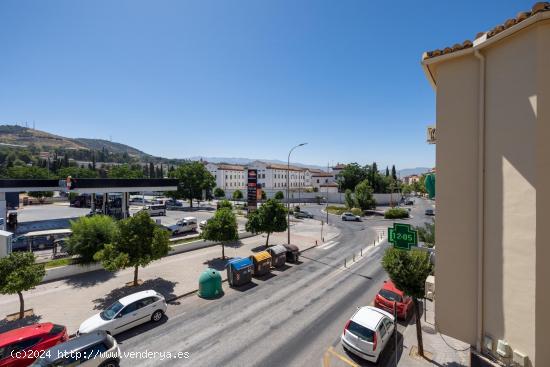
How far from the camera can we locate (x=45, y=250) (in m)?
23.5

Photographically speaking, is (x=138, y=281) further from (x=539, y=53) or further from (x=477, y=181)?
(x=539, y=53)

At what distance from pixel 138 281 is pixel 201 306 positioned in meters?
5.83

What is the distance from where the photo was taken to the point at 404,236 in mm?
9328

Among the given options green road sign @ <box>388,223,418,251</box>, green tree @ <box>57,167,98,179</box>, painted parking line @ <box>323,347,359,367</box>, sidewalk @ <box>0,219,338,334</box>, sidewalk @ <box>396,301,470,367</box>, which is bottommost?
sidewalk @ <box>396,301,470,367</box>

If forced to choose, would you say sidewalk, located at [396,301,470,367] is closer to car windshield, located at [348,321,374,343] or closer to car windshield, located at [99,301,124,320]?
car windshield, located at [348,321,374,343]

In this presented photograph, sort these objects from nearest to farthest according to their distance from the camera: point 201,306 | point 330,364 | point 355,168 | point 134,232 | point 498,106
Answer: point 498,106, point 330,364, point 201,306, point 134,232, point 355,168

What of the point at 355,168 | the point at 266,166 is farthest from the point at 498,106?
the point at 266,166

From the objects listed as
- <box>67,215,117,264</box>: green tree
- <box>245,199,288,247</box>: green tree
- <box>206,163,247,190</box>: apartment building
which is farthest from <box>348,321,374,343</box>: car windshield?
<box>206,163,247,190</box>: apartment building

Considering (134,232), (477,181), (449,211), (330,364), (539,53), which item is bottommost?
(330,364)

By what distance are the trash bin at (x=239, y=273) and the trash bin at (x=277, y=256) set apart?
10.1 ft

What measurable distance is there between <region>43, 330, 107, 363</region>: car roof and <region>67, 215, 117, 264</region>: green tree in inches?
389

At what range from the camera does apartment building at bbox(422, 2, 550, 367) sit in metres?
5.16

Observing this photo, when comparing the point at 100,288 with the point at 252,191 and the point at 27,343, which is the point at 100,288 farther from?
the point at 252,191

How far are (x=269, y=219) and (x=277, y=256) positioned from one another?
5.05 meters
